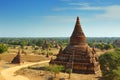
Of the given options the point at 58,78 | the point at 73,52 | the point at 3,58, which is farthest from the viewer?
the point at 3,58

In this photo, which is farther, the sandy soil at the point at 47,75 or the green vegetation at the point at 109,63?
the sandy soil at the point at 47,75

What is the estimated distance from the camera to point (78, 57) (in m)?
45.4

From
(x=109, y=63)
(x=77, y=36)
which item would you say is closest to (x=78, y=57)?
(x=77, y=36)

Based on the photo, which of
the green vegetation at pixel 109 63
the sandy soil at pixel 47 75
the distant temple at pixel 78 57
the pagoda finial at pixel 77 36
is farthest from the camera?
Answer: the pagoda finial at pixel 77 36

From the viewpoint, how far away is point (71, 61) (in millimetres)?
44750

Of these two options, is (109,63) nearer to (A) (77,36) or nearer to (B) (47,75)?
(A) (77,36)

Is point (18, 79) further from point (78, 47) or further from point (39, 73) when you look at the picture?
point (78, 47)

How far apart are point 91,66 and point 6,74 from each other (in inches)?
616

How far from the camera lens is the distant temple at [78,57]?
1719 inches

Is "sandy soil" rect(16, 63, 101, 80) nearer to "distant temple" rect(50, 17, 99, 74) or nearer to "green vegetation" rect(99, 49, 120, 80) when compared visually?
"distant temple" rect(50, 17, 99, 74)

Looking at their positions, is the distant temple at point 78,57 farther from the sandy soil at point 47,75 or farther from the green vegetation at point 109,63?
the sandy soil at point 47,75

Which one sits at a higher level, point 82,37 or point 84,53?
point 82,37

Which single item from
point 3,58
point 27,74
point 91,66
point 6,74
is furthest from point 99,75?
point 3,58

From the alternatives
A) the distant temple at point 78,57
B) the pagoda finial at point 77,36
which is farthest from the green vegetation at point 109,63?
the pagoda finial at point 77,36
